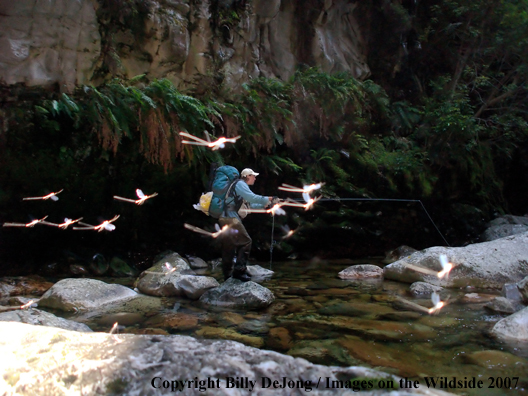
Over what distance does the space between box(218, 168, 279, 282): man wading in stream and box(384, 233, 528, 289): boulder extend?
10.1 feet

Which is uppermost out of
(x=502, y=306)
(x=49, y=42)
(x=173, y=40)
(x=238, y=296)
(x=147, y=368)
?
A: (x=173, y=40)

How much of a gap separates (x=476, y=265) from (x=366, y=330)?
3.60 metres

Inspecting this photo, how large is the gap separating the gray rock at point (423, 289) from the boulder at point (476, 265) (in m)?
0.43

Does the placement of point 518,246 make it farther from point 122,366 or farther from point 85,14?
point 85,14

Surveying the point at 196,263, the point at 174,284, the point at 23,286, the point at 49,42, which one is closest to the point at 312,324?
the point at 174,284

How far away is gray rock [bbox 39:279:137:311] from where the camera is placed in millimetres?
4836

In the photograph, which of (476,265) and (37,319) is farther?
(476,265)

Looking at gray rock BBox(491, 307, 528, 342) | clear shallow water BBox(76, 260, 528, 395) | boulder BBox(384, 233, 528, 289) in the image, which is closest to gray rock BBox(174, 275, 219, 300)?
clear shallow water BBox(76, 260, 528, 395)

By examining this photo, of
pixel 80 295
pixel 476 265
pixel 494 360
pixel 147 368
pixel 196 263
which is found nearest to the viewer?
pixel 147 368

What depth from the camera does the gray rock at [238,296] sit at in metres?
4.88

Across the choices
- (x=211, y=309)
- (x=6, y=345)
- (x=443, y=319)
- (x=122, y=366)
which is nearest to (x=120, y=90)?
(x=211, y=309)

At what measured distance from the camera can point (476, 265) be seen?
6.36 metres

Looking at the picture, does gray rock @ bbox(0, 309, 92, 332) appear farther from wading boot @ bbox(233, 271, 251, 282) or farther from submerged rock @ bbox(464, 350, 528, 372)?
submerged rock @ bbox(464, 350, 528, 372)

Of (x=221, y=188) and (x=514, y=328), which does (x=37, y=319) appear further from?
(x=514, y=328)
